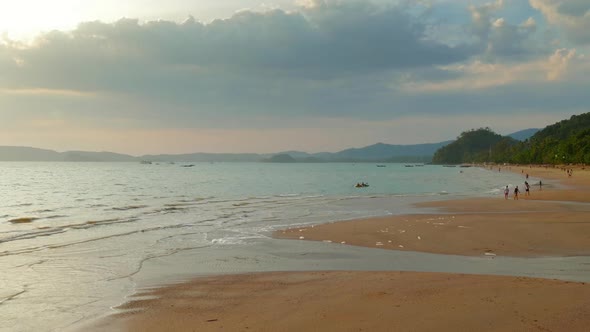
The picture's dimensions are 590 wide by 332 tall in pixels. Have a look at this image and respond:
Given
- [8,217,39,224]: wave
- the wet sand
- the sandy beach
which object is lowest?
[8,217,39,224]: wave

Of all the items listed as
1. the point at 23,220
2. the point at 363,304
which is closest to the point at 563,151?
the point at 23,220

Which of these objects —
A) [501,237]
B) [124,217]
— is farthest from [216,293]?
[124,217]

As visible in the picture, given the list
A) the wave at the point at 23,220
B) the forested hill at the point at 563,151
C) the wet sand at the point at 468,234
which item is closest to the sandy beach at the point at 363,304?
the wet sand at the point at 468,234

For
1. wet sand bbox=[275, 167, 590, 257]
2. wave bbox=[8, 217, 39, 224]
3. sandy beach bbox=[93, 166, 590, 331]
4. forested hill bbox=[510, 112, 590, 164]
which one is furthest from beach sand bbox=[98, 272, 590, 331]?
forested hill bbox=[510, 112, 590, 164]

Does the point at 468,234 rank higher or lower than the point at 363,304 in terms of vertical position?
lower

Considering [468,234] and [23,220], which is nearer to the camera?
[468,234]

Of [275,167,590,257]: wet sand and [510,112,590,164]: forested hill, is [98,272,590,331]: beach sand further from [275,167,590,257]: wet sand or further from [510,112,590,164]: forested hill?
[510,112,590,164]: forested hill

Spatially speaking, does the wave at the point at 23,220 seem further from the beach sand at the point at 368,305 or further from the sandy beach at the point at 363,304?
the beach sand at the point at 368,305

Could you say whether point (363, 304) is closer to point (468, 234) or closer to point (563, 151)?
point (468, 234)

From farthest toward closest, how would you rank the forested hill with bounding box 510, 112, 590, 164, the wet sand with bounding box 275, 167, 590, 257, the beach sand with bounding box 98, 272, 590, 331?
1. the forested hill with bounding box 510, 112, 590, 164
2. the wet sand with bounding box 275, 167, 590, 257
3. the beach sand with bounding box 98, 272, 590, 331

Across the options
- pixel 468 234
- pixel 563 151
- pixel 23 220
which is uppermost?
pixel 563 151

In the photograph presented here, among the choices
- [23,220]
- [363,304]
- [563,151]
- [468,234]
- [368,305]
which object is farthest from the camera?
[563,151]

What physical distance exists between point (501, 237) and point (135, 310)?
589 inches

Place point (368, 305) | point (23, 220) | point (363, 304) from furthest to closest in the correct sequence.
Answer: point (23, 220) < point (363, 304) < point (368, 305)
